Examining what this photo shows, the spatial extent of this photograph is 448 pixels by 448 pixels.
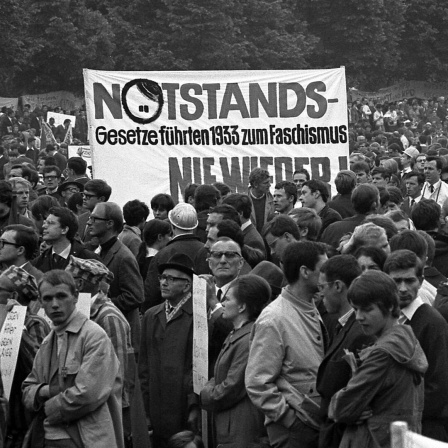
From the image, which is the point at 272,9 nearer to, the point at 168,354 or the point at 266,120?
the point at 266,120

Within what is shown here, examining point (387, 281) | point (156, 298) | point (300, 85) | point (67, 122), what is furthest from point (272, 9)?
point (387, 281)

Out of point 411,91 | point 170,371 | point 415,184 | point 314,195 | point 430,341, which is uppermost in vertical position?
point 314,195

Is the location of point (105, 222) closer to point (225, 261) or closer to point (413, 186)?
point (225, 261)

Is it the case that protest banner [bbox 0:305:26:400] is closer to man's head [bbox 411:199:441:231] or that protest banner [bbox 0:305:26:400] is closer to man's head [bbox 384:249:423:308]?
man's head [bbox 384:249:423:308]

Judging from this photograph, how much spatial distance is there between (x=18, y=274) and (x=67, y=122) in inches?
938

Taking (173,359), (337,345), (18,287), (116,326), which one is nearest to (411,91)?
(173,359)

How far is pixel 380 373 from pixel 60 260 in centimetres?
380

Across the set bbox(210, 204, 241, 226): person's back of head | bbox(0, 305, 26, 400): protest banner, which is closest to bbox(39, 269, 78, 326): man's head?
bbox(0, 305, 26, 400): protest banner

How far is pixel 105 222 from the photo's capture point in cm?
963

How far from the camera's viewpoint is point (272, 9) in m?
54.3

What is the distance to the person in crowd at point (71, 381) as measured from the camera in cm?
667

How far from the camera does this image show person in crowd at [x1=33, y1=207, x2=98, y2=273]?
9.20 meters

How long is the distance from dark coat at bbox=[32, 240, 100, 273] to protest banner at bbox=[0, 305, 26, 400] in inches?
77.7

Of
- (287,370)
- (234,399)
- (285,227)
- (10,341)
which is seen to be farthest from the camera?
(285,227)
